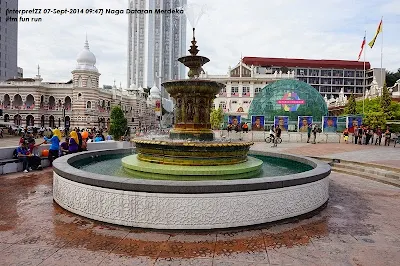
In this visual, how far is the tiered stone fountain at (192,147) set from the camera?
27.6ft

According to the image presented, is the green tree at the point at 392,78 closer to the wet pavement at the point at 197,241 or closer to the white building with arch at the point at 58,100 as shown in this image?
the white building with arch at the point at 58,100

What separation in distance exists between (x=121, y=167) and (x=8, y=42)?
89.8 metres

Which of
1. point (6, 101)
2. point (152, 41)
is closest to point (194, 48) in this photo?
point (6, 101)

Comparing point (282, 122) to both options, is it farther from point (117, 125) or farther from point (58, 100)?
point (58, 100)

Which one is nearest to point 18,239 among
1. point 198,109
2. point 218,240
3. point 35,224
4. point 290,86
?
point 35,224

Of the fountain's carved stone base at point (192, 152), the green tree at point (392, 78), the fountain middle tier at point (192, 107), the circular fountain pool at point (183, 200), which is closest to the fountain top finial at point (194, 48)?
the fountain middle tier at point (192, 107)

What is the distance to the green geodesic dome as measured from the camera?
4928 centimetres

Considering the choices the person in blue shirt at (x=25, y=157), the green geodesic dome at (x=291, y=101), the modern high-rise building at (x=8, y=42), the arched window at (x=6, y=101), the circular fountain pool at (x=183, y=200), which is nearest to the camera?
the circular fountain pool at (x=183, y=200)

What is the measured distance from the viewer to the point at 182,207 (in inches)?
230

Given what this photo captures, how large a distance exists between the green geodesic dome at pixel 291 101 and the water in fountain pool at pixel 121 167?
129 feet

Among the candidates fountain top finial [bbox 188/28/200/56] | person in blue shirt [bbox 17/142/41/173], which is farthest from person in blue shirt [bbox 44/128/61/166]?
fountain top finial [bbox 188/28/200/56]

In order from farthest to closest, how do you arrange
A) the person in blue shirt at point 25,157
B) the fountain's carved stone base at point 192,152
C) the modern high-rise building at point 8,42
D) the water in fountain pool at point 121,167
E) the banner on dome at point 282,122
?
the modern high-rise building at point 8,42 < the banner on dome at point 282,122 < the person in blue shirt at point 25,157 < the water in fountain pool at point 121,167 < the fountain's carved stone base at point 192,152

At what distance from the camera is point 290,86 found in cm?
5144

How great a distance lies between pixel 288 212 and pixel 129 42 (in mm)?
108899
